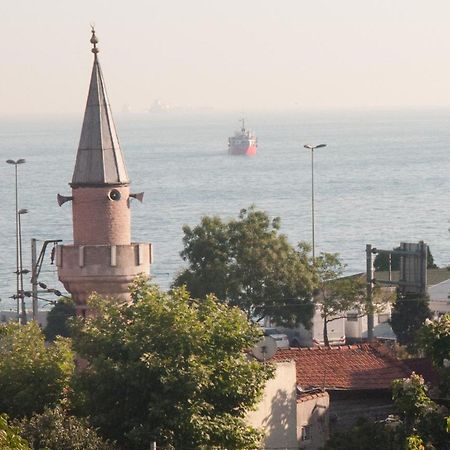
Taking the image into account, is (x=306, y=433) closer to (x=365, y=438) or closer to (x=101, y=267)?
(x=365, y=438)

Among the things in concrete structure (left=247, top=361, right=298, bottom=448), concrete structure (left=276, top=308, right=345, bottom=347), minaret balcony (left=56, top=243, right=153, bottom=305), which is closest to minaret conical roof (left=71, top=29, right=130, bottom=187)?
minaret balcony (left=56, top=243, right=153, bottom=305)

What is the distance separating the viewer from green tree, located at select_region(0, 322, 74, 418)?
2345cm

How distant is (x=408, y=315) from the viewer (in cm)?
4900

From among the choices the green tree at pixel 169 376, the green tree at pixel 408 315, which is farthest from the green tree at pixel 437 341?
the green tree at pixel 408 315

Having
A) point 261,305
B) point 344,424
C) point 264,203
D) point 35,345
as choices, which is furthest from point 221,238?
point 264,203

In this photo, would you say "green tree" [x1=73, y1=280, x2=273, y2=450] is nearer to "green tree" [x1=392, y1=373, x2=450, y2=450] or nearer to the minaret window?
"green tree" [x1=392, y1=373, x2=450, y2=450]

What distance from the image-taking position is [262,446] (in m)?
25.2

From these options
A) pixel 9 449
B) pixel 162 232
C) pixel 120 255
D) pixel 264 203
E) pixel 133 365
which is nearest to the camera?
pixel 9 449

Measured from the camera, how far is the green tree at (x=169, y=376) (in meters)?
22.3

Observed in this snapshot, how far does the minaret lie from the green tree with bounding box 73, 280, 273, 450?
277 centimetres

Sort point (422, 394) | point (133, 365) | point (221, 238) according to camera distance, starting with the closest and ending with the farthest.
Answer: point (133, 365) < point (422, 394) < point (221, 238)

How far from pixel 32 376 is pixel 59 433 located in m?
A: 2.88

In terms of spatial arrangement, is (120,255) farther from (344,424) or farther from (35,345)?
(344,424)

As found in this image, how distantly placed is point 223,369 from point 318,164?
575 feet
